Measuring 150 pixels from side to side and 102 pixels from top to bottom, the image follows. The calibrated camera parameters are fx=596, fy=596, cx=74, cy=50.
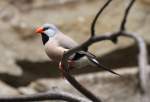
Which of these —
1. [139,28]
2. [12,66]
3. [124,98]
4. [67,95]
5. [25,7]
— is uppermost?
[25,7]

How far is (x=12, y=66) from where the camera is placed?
5.29 meters

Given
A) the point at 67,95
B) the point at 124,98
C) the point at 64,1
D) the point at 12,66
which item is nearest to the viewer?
the point at 67,95

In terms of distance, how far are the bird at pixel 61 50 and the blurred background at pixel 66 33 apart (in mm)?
2110

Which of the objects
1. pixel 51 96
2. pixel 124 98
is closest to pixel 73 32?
pixel 124 98

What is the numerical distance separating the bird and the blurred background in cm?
211

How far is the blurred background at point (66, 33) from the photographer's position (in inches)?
201

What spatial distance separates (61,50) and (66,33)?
280cm

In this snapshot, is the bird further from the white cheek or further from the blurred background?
the blurred background

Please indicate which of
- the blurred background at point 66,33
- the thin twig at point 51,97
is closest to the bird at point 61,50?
the thin twig at point 51,97

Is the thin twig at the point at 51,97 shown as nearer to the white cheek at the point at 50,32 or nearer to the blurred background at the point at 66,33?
the white cheek at the point at 50,32

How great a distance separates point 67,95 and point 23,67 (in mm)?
2700

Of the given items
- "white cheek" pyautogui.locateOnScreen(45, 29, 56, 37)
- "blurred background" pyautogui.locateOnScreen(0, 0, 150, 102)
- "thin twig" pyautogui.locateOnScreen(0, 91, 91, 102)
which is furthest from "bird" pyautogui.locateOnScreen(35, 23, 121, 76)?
"blurred background" pyautogui.locateOnScreen(0, 0, 150, 102)

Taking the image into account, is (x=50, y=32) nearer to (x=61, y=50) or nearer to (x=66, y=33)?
(x=61, y=50)

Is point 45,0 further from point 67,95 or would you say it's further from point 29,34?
point 67,95
